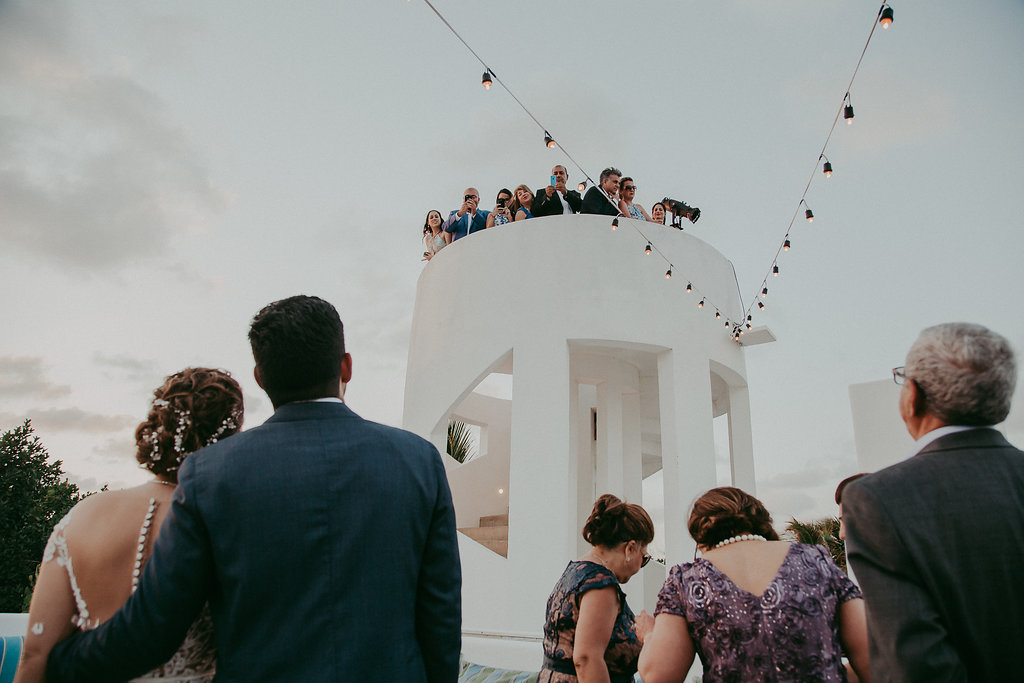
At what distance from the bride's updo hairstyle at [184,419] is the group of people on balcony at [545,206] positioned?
19.4ft

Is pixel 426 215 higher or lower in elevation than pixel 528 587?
higher

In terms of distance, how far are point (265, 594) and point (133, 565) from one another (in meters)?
0.34

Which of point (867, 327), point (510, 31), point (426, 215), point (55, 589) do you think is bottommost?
point (55, 589)

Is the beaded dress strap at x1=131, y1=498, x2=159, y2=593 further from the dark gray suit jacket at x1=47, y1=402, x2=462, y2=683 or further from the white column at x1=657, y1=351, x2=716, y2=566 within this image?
the white column at x1=657, y1=351, x2=716, y2=566

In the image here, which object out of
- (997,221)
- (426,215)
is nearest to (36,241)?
(426,215)

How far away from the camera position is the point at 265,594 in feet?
3.69

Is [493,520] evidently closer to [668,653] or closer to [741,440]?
[741,440]

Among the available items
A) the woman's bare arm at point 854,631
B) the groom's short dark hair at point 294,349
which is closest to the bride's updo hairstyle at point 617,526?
the woman's bare arm at point 854,631

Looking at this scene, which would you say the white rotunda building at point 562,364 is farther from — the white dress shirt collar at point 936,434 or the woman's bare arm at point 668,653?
the white dress shirt collar at point 936,434

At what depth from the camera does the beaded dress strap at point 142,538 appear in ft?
4.08

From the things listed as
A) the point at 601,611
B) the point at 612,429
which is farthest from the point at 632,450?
the point at 601,611

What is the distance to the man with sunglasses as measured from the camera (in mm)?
7988

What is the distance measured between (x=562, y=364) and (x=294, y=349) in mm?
5293

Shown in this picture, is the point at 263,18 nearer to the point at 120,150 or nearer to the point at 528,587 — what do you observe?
the point at 120,150
